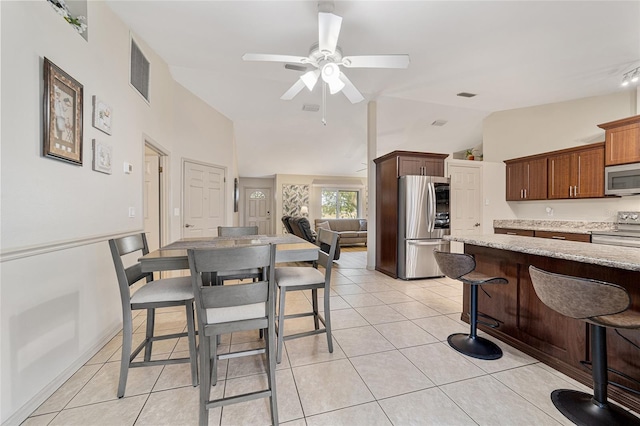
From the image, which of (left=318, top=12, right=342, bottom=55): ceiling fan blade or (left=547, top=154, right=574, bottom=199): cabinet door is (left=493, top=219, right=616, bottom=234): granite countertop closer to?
(left=547, top=154, right=574, bottom=199): cabinet door

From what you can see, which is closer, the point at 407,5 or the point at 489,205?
the point at 407,5

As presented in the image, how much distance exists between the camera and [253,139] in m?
6.70

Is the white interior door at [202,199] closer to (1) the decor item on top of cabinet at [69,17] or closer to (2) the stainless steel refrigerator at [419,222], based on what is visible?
(1) the decor item on top of cabinet at [69,17]

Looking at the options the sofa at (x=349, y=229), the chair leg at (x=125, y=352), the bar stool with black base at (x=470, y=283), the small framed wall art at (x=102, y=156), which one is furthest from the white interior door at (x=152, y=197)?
the sofa at (x=349, y=229)

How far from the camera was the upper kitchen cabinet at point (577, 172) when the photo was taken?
12.0ft

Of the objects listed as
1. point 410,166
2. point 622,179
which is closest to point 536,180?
point 622,179

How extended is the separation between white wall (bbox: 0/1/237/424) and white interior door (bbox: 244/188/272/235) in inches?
288

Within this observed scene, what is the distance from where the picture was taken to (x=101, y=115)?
2084 mm

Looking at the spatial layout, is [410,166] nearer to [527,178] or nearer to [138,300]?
[527,178]

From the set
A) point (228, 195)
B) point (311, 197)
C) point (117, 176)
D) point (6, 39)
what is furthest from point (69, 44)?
point (311, 197)

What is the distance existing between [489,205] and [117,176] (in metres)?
5.64

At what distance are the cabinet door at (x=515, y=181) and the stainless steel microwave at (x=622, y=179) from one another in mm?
1101

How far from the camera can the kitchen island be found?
1418 millimetres

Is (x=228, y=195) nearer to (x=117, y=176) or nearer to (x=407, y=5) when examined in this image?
(x=117, y=176)
